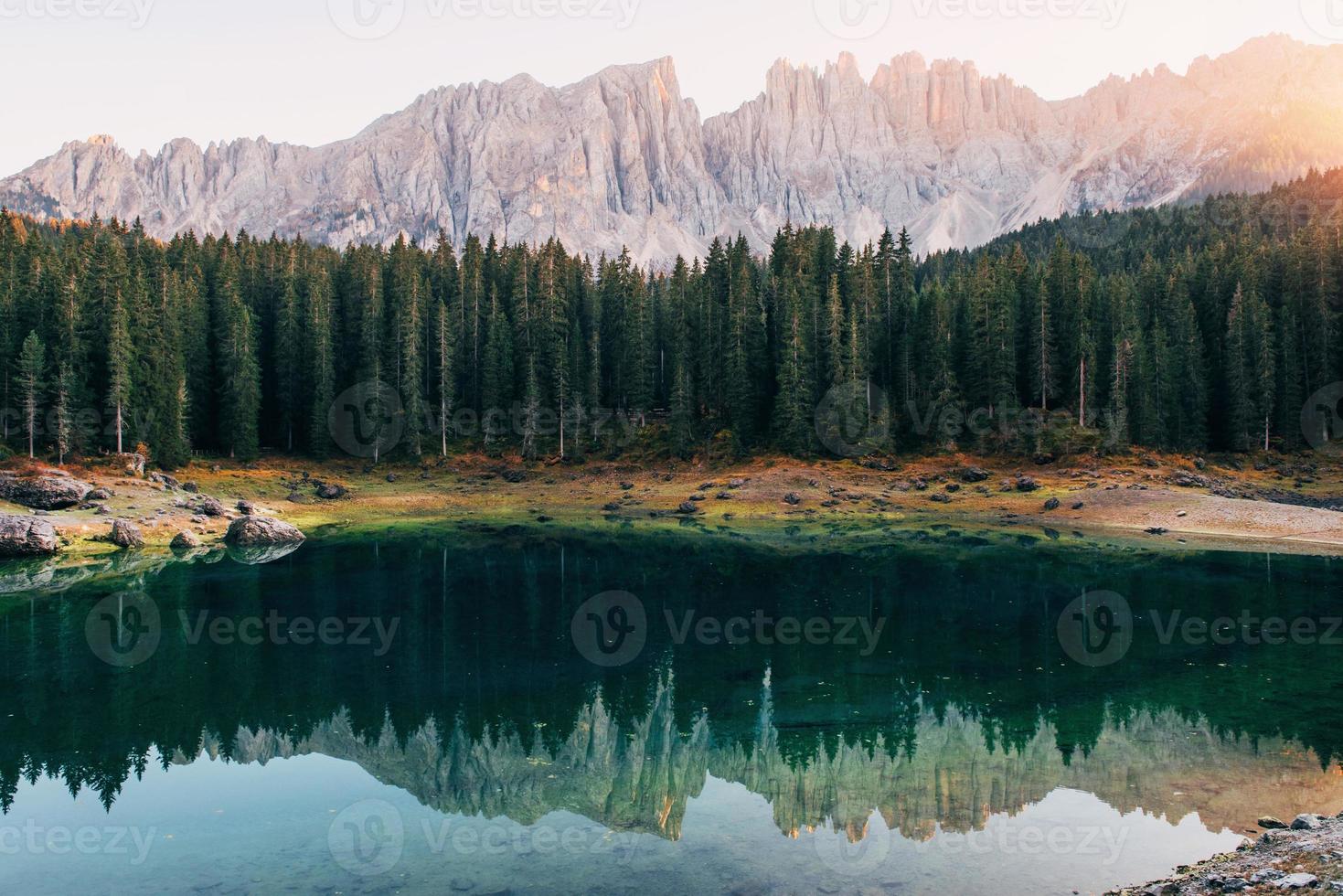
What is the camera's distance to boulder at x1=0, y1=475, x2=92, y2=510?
185ft

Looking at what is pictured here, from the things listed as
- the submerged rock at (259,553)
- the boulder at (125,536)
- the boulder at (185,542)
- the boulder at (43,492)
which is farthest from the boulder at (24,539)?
the submerged rock at (259,553)

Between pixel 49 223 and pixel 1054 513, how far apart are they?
218949 mm

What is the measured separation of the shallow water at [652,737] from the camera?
15.9 meters

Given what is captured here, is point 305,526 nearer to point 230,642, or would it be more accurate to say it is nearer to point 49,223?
point 230,642

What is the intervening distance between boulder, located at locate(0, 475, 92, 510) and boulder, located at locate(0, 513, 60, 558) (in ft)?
19.6

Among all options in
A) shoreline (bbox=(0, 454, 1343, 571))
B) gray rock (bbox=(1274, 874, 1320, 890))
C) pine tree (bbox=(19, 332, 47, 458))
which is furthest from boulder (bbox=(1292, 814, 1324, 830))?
pine tree (bbox=(19, 332, 47, 458))

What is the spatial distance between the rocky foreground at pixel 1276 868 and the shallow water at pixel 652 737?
848 millimetres

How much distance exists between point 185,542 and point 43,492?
1108 cm

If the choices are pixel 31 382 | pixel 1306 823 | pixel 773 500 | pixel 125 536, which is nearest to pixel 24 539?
pixel 125 536

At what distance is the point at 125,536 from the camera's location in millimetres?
54344

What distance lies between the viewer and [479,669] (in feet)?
95.9

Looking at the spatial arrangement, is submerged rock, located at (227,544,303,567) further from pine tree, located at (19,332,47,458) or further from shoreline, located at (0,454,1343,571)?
pine tree, located at (19,332,47,458)

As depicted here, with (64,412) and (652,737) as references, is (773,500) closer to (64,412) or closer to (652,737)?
(652,737)

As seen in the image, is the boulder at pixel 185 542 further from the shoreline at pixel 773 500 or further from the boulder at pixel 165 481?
the boulder at pixel 165 481
